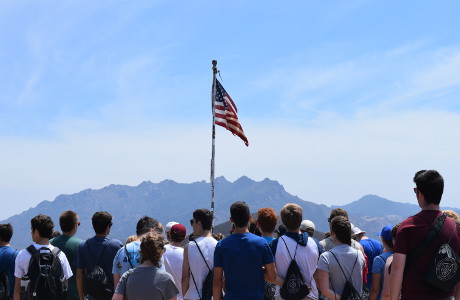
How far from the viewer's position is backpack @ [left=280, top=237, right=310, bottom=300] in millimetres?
7289

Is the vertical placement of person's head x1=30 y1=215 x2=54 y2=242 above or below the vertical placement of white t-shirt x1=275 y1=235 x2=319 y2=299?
above

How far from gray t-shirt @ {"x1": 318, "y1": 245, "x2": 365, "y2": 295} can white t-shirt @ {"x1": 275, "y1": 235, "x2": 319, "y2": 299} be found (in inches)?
14.7

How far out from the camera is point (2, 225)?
8.40m

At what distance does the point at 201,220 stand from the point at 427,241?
322 cm

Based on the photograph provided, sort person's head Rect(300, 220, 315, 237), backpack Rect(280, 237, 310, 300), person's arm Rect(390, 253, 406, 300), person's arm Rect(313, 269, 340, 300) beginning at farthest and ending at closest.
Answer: person's head Rect(300, 220, 315, 237), backpack Rect(280, 237, 310, 300), person's arm Rect(313, 269, 340, 300), person's arm Rect(390, 253, 406, 300)

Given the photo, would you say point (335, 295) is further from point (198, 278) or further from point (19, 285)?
point (19, 285)

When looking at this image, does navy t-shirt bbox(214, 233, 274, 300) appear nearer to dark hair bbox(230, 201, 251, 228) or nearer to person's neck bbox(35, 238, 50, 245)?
dark hair bbox(230, 201, 251, 228)

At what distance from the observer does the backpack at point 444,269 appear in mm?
5051

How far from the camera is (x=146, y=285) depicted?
19.9 feet

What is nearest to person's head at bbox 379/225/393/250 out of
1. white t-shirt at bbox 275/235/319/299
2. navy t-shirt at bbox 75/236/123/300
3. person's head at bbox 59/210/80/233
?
white t-shirt at bbox 275/235/319/299

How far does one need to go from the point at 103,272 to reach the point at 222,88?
1468 cm

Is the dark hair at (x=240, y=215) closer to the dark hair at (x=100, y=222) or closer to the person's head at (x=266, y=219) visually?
the person's head at (x=266, y=219)

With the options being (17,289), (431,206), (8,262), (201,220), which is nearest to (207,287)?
(201,220)

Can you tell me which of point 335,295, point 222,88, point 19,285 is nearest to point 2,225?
point 19,285
